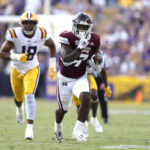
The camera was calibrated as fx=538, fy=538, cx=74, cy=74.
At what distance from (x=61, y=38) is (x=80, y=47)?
1.10ft

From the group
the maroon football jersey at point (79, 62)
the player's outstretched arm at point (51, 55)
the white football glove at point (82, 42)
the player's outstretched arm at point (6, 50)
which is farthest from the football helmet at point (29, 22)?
the white football glove at point (82, 42)

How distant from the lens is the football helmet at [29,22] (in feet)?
24.8

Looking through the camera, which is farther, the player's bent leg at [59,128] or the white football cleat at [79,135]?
the player's bent leg at [59,128]

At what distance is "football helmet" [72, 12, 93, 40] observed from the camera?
22.5ft

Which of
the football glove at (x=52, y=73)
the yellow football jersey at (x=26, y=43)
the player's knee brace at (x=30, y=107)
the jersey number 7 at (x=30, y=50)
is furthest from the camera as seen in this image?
the football glove at (x=52, y=73)

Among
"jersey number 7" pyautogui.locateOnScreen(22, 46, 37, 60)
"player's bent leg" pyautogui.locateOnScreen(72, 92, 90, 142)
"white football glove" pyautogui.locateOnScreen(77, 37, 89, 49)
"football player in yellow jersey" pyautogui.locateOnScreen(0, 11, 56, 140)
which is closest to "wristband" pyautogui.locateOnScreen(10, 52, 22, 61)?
"football player in yellow jersey" pyautogui.locateOnScreen(0, 11, 56, 140)

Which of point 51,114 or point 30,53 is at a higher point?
point 30,53

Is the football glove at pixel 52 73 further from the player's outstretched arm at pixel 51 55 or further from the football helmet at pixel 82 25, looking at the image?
the football helmet at pixel 82 25

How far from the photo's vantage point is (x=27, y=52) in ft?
25.8

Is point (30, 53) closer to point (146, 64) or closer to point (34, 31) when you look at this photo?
point (34, 31)

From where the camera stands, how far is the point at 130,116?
12.9 metres

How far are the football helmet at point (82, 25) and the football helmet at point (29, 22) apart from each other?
887 millimetres

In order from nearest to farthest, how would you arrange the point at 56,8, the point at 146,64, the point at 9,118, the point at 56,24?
the point at 9,118
the point at 56,24
the point at 146,64
the point at 56,8

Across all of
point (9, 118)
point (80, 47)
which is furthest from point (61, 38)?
point (9, 118)
